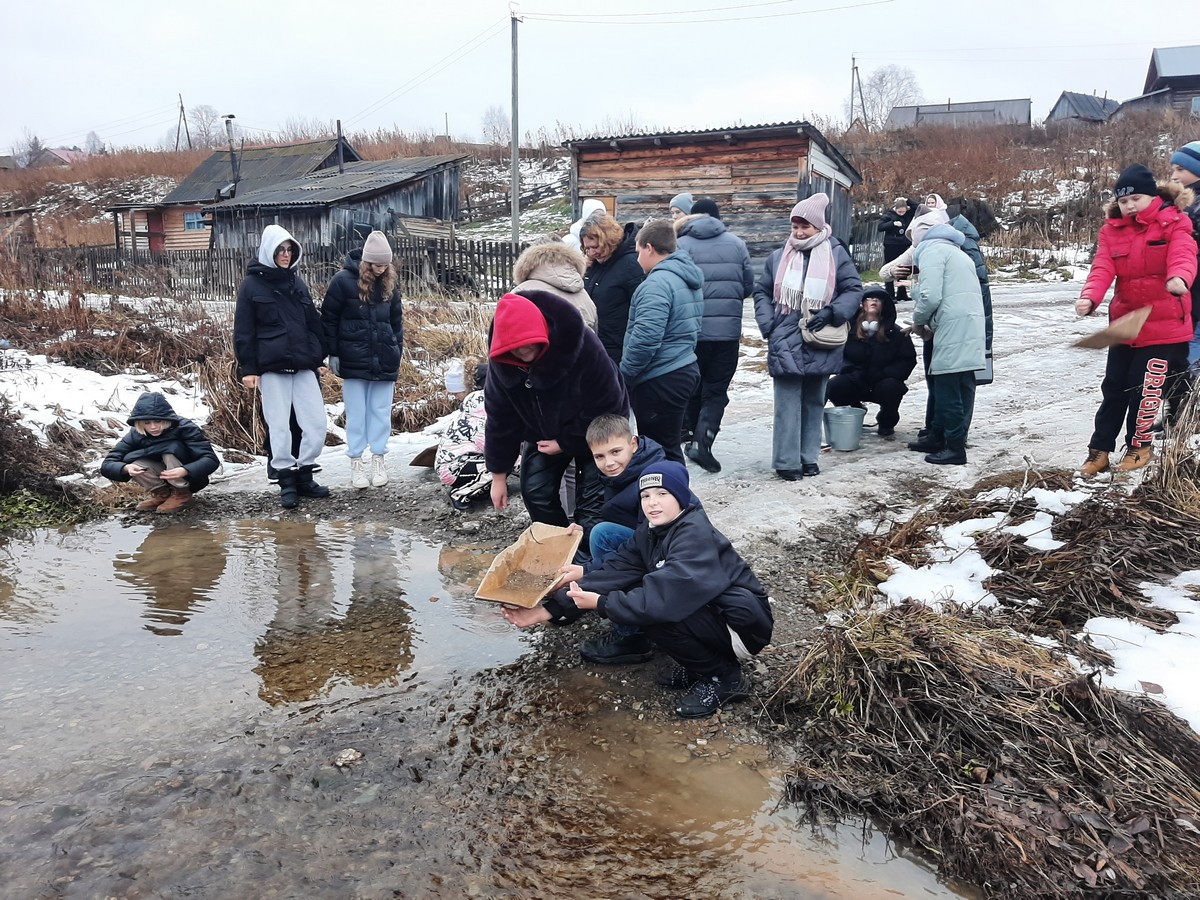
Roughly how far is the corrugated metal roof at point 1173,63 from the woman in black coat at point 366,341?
4858 cm

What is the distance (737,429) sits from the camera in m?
7.34

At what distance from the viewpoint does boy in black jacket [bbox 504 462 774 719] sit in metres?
3.06

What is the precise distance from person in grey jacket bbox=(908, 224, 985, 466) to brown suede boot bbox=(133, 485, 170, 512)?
5475 millimetres

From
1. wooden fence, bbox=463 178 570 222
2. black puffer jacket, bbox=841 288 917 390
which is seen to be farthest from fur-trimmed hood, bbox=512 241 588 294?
wooden fence, bbox=463 178 570 222

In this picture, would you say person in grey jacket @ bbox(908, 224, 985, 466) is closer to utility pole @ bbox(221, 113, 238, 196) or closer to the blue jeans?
the blue jeans

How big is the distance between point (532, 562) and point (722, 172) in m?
15.1

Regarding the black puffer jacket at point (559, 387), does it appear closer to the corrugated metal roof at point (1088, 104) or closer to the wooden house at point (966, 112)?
the wooden house at point (966, 112)

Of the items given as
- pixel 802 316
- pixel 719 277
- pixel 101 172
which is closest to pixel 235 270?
pixel 719 277

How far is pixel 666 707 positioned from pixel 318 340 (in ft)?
13.1

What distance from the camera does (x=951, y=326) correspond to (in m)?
5.72

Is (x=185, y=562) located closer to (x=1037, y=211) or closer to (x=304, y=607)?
(x=304, y=607)

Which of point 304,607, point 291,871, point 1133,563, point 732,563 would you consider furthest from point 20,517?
point 1133,563

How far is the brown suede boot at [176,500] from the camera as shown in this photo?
5.91 metres

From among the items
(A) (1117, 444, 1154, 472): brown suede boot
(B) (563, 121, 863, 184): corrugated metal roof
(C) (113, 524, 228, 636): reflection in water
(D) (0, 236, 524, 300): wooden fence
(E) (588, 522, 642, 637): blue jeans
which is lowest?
(C) (113, 524, 228, 636): reflection in water
